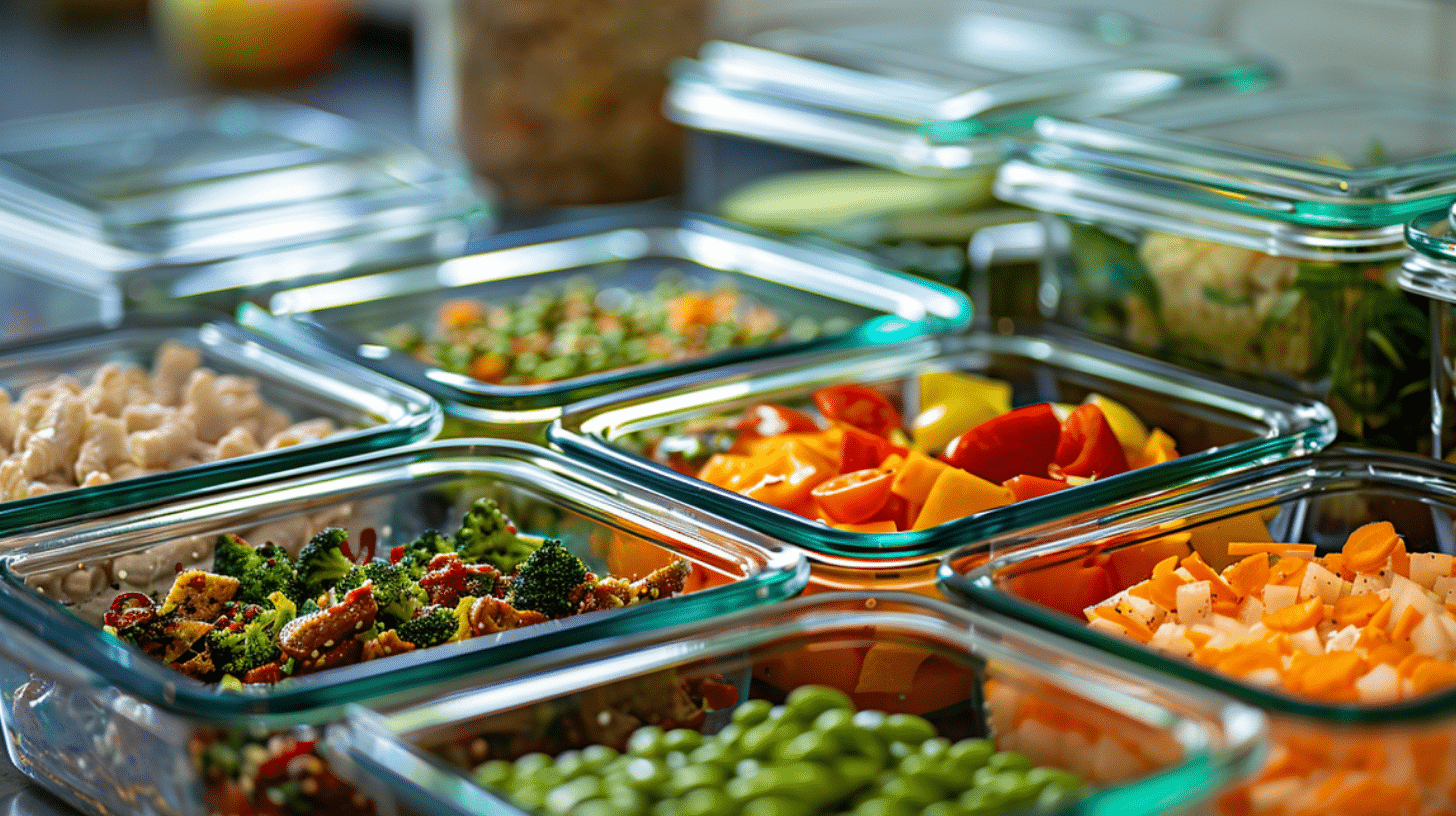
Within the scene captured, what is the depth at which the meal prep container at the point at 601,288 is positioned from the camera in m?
1.27

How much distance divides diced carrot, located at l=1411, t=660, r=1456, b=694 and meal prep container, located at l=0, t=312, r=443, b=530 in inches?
26.2

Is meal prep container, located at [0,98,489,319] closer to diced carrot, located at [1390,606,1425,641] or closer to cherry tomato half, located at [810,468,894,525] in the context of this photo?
cherry tomato half, located at [810,468,894,525]

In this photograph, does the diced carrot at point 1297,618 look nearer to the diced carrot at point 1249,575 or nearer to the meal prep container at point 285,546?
the diced carrot at point 1249,575

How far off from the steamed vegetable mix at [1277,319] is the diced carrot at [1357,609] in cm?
29

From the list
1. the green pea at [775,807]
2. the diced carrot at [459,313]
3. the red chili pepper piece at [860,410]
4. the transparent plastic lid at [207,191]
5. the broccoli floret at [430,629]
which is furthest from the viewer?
the transparent plastic lid at [207,191]

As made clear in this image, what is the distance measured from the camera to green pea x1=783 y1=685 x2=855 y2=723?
787 mm

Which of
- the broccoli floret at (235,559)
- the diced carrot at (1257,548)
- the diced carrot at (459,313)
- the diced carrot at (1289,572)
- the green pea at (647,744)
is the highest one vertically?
the green pea at (647,744)

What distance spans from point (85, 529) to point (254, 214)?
73 cm

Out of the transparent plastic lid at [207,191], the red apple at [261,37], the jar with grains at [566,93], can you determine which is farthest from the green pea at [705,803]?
the red apple at [261,37]

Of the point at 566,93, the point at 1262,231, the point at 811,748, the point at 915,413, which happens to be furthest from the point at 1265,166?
the point at 566,93

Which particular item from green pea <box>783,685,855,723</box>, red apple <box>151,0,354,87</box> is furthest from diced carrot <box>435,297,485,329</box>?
red apple <box>151,0,354,87</box>

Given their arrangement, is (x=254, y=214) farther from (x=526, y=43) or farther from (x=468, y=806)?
(x=468, y=806)

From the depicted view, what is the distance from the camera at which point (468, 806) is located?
691 millimetres

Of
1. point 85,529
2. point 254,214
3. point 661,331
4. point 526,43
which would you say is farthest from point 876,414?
point 526,43
